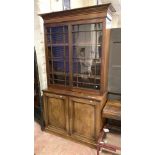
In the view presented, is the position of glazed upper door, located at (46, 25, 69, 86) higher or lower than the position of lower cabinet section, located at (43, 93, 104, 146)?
higher

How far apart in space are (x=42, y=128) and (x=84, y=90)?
3.84ft

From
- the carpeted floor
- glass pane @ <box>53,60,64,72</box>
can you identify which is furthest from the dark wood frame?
the carpeted floor

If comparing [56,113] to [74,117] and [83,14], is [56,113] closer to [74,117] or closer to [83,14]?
[74,117]

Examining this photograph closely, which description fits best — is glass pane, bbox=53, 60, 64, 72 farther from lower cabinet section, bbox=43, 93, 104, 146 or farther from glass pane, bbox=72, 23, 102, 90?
lower cabinet section, bbox=43, 93, 104, 146

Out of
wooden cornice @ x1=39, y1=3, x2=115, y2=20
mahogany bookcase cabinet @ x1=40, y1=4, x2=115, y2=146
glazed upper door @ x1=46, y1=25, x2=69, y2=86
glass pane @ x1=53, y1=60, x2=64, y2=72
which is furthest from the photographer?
glass pane @ x1=53, y1=60, x2=64, y2=72

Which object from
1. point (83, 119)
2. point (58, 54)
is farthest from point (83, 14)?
point (83, 119)

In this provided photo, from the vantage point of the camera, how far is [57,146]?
7.32 feet

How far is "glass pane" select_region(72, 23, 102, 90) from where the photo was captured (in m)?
2.08

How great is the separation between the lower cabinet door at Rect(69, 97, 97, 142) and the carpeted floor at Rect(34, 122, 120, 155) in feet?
0.46

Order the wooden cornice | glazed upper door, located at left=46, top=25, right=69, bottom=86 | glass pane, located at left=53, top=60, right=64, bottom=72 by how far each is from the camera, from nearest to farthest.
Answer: the wooden cornice → glazed upper door, located at left=46, top=25, right=69, bottom=86 → glass pane, located at left=53, top=60, right=64, bottom=72

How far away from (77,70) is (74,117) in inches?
30.0

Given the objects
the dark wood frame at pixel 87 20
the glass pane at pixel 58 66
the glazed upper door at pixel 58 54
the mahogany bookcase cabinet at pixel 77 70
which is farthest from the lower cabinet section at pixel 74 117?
the glass pane at pixel 58 66
